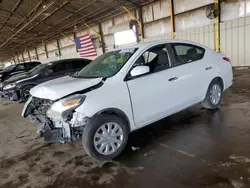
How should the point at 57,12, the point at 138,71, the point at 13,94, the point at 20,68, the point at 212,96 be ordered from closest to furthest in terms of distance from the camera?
the point at 138,71 < the point at 212,96 < the point at 13,94 < the point at 57,12 < the point at 20,68

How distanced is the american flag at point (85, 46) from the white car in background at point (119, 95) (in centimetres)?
1234

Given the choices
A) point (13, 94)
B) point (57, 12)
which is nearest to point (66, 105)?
point (13, 94)

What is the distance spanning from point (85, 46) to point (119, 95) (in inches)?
552

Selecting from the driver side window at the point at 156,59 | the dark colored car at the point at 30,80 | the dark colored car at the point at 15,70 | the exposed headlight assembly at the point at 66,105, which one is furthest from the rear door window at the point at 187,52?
the dark colored car at the point at 15,70

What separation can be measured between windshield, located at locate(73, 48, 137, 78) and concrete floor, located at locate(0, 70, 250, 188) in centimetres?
116

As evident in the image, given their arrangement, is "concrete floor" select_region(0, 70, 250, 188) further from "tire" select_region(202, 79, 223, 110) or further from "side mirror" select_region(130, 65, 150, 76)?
"side mirror" select_region(130, 65, 150, 76)

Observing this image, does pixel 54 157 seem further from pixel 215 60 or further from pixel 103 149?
pixel 215 60

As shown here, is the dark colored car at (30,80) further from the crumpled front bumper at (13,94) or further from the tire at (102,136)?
the tire at (102,136)

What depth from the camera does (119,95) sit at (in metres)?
2.64

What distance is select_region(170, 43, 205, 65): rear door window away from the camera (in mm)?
3410

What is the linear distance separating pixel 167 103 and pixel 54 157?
74.9 inches

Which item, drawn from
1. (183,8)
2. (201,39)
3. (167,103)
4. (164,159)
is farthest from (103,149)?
(183,8)

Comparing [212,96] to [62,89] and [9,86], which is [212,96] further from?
[9,86]

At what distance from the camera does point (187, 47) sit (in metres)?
3.69
